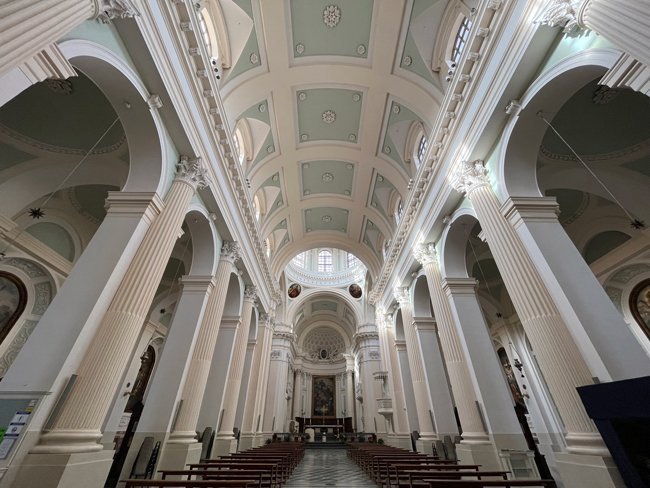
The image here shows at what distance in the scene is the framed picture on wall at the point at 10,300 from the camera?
819 centimetres

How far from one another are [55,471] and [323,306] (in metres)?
24.0

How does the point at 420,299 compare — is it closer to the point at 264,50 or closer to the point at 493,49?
the point at 493,49

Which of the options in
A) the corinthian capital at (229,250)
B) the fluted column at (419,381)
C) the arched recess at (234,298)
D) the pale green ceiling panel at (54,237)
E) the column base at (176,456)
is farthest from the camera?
the arched recess at (234,298)

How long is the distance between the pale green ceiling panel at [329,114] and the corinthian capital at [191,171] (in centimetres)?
506

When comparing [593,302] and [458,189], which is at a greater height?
[458,189]

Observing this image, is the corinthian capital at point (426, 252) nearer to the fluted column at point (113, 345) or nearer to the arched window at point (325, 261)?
the fluted column at point (113, 345)

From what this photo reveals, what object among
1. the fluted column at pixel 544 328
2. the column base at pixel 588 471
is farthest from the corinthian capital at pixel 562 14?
the column base at pixel 588 471

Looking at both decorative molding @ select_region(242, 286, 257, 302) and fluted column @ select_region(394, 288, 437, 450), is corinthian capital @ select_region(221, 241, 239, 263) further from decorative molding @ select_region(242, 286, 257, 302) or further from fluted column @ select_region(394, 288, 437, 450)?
fluted column @ select_region(394, 288, 437, 450)

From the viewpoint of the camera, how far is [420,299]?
10422 millimetres

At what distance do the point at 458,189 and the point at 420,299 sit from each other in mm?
5299

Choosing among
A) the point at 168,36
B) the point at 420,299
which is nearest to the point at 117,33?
the point at 168,36

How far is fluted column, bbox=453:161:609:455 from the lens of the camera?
3535 mm

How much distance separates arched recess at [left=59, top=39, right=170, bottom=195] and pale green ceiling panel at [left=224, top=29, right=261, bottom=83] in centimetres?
323

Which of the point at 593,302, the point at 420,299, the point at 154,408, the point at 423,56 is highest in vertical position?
the point at 423,56
